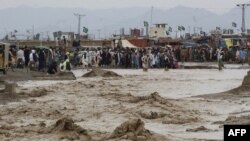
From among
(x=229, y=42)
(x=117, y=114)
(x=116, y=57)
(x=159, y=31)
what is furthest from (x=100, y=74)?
(x=159, y=31)

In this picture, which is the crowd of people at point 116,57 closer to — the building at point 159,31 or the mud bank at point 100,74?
the mud bank at point 100,74

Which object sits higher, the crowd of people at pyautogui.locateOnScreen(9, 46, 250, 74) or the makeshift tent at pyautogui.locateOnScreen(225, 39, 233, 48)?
the makeshift tent at pyautogui.locateOnScreen(225, 39, 233, 48)

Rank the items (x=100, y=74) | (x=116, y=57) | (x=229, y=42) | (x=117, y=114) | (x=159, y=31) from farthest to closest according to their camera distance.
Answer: (x=159, y=31) < (x=229, y=42) < (x=116, y=57) < (x=100, y=74) < (x=117, y=114)

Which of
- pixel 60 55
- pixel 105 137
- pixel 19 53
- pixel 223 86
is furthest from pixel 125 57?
pixel 105 137

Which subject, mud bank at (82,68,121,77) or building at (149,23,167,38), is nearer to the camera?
mud bank at (82,68,121,77)

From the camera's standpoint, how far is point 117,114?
1362 cm

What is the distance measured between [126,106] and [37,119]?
10.1ft

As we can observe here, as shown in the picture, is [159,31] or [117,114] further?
[159,31]

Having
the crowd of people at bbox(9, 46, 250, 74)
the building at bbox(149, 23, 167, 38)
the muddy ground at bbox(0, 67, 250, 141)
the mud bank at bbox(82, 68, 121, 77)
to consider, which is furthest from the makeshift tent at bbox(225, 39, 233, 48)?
the muddy ground at bbox(0, 67, 250, 141)

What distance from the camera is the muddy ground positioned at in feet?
33.8

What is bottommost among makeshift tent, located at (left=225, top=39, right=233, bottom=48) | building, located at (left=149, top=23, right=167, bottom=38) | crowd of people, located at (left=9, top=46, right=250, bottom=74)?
crowd of people, located at (left=9, top=46, right=250, bottom=74)

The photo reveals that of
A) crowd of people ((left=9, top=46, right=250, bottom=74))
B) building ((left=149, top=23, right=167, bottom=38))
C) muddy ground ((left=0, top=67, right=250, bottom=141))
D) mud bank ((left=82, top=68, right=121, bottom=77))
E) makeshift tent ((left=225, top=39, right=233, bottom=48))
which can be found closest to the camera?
muddy ground ((left=0, top=67, right=250, bottom=141))

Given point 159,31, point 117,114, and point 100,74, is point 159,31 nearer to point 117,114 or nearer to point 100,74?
point 100,74

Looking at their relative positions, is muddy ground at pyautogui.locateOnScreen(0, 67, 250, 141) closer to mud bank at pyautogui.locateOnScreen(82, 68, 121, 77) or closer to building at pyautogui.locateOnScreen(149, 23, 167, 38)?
mud bank at pyautogui.locateOnScreen(82, 68, 121, 77)
